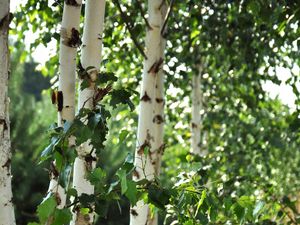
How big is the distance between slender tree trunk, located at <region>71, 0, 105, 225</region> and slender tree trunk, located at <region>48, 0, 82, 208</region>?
0.16 ft

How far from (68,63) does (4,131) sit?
Answer: 13.1 inches

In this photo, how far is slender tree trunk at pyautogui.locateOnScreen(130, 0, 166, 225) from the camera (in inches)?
82.5

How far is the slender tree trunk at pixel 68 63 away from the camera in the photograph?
4.80ft

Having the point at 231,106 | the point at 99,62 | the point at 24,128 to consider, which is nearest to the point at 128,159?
the point at 99,62

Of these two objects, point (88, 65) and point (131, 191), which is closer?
point (131, 191)

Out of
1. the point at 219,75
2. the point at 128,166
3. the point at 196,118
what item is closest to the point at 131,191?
the point at 128,166

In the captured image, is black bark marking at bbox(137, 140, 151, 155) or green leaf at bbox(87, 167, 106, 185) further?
black bark marking at bbox(137, 140, 151, 155)

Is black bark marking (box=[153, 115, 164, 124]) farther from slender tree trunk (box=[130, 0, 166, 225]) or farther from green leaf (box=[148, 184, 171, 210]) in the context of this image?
green leaf (box=[148, 184, 171, 210])

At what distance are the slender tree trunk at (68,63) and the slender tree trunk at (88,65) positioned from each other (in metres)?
0.05

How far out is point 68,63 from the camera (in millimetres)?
1480

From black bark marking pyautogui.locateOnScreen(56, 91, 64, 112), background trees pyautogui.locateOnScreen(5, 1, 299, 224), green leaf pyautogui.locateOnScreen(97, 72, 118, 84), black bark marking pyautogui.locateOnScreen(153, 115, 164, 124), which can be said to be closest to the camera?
green leaf pyautogui.locateOnScreen(97, 72, 118, 84)

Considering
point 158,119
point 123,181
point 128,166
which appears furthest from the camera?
point 158,119

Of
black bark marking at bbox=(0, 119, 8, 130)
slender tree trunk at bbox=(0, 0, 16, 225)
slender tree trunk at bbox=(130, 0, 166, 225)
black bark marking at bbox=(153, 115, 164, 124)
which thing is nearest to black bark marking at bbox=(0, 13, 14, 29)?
slender tree trunk at bbox=(0, 0, 16, 225)

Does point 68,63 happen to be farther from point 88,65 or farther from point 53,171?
point 53,171
